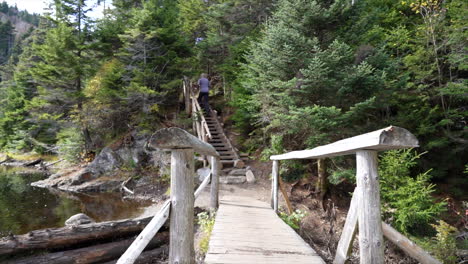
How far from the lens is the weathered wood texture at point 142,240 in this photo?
1854 millimetres

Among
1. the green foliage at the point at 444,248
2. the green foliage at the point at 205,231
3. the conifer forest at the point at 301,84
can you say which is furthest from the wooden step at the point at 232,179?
the green foliage at the point at 444,248

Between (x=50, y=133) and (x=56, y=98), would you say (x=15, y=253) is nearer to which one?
(x=56, y=98)

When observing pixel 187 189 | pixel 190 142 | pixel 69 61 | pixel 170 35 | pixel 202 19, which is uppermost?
Answer: pixel 202 19

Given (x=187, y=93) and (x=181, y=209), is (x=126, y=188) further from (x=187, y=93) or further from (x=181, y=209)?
(x=181, y=209)

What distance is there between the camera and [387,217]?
212 inches

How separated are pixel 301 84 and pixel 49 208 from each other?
9729mm

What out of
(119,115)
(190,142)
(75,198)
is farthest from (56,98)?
(190,142)

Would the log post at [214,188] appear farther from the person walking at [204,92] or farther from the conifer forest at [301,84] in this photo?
the person walking at [204,92]

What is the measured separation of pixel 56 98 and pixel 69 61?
243 cm

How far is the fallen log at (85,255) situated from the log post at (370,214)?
15.5 ft

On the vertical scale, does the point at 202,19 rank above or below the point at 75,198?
above

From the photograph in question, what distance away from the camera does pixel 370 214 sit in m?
1.81

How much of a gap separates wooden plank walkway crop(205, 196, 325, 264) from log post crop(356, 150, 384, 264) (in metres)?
0.88

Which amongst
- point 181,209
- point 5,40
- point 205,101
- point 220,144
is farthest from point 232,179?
point 5,40
